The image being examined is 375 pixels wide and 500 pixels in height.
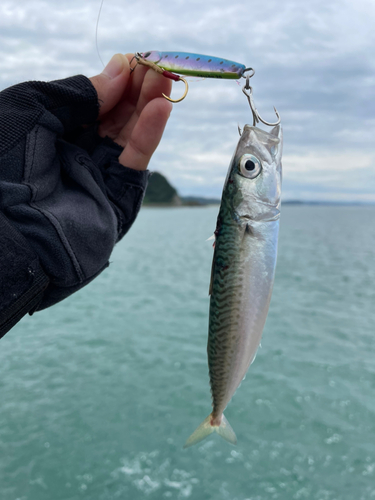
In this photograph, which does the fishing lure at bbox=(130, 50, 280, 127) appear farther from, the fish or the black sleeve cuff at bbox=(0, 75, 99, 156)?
the black sleeve cuff at bbox=(0, 75, 99, 156)

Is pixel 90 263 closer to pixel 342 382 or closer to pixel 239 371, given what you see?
pixel 239 371

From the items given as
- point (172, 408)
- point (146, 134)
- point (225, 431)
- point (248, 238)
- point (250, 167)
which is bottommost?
point (172, 408)

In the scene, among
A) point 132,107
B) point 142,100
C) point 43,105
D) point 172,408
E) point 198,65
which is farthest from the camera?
point 172,408

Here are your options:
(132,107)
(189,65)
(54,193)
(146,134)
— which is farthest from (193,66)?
(54,193)

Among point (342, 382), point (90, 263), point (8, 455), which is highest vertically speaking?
point (90, 263)

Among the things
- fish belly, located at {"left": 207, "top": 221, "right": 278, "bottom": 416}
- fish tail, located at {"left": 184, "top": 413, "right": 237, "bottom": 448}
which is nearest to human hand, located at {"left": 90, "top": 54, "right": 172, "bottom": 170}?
fish belly, located at {"left": 207, "top": 221, "right": 278, "bottom": 416}

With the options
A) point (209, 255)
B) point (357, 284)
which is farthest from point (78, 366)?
point (209, 255)

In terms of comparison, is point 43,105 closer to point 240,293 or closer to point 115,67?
point 115,67
